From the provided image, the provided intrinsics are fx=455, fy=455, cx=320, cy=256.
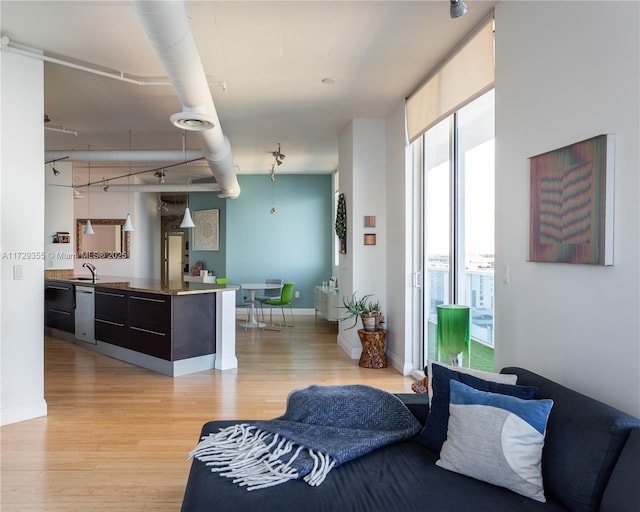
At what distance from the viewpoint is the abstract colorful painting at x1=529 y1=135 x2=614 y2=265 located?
6.59 ft

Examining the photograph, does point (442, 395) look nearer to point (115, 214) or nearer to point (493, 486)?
point (493, 486)

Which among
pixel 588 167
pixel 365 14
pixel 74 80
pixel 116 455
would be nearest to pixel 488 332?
pixel 588 167

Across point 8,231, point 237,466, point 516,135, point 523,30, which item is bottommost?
point 237,466

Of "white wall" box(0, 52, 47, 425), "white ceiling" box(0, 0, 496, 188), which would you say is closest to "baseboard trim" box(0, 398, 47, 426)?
"white wall" box(0, 52, 47, 425)

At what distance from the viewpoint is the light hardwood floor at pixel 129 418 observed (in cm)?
254

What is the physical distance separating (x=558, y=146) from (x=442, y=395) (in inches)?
56.3

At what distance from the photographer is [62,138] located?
7043mm

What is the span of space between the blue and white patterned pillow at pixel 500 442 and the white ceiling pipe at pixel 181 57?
2.40 metres

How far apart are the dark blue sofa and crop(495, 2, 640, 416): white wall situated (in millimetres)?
389

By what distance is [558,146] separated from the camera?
2.40 meters

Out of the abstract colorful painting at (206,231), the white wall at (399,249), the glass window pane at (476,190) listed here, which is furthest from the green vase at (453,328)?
the abstract colorful painting at (206,231)

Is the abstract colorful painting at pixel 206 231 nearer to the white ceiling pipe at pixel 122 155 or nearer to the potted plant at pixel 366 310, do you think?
the white ceiling pipe at pixel 122 155

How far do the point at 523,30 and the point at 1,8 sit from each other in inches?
137

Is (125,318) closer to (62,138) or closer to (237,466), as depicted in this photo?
(62,138)
